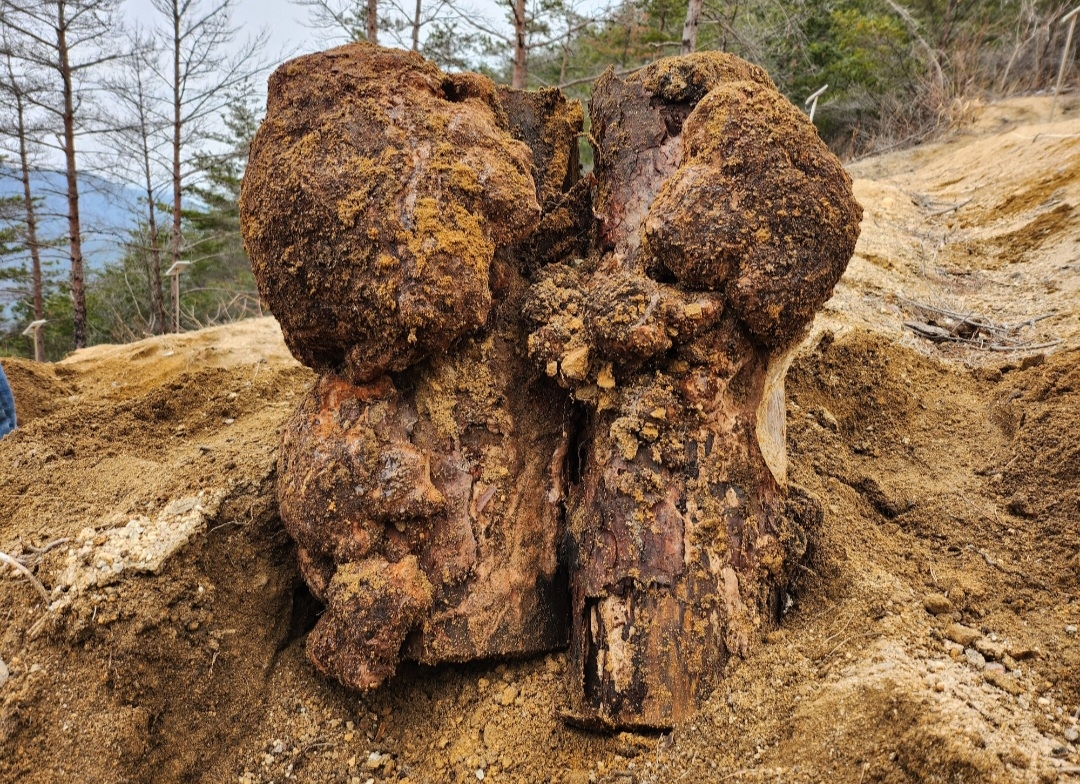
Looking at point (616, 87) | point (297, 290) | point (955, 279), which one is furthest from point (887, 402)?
point (297, 290)

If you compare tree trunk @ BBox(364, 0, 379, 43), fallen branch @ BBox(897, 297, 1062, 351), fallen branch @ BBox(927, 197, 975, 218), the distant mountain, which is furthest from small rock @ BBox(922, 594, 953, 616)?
the distant mountain

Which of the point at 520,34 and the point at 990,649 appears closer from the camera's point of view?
the point at 990,649

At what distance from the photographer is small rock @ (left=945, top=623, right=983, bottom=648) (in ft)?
4.75

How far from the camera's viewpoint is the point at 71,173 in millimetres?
11188

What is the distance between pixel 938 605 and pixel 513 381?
52.0 inches

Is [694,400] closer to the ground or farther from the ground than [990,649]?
farther from the ground

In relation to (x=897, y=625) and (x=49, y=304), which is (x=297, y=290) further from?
(x=49, y=304)

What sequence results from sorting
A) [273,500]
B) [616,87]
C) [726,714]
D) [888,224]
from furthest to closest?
[888,224] < [616,87] < [273,500] < [726,714]

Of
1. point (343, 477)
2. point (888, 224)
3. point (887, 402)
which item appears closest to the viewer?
point (343, 477)

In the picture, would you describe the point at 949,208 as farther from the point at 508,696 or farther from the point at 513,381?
the point at 508,696

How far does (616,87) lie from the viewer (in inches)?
94.8

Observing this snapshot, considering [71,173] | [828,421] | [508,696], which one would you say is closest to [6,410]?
[508,696]

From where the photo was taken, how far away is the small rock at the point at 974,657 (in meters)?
1.38

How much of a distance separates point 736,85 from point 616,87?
0.65 m
